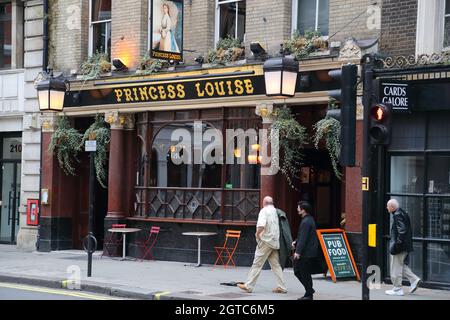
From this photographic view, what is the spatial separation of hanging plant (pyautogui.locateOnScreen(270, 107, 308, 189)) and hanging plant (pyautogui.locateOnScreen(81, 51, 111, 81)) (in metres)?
5.64

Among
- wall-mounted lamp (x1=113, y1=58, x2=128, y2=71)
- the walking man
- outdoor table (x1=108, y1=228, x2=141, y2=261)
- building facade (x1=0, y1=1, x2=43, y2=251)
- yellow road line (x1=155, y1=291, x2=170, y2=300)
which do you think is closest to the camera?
yellow road line (x1=155, y1=291, x2=170, y2=300)

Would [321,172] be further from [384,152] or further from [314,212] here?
[384,152]

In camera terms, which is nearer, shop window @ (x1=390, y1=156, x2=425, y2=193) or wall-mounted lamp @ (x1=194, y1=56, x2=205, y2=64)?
shop window @ (x1=390, y1=156, x2=425, y2=193)

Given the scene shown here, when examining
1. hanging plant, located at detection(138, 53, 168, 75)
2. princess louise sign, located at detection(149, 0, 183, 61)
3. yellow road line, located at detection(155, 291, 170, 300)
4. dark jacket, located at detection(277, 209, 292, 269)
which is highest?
princess louise sign, located at detection(149, 0, 183, 61)

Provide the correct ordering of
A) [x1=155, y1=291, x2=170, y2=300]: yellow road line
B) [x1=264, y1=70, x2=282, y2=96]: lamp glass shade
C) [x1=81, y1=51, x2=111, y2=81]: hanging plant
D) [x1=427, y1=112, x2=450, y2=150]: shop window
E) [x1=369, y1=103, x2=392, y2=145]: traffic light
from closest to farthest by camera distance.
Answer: [x1=369, y1=103, x2=392, y2=145]: traffic light, [x1=155, y1=291, x2=170, y2=300]: yellow road line, [x1=427, y1=112, x2=450, y2=150]: shop window, [x1=264, y1=70, x2=282, y2=96]: lamp glass shade, [x1=81, y1=51, x2=111, y2=81]: hanging plant

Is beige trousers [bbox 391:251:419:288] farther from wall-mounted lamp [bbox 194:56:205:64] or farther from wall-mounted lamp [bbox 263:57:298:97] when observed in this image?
wall-mounted lamp [bbox 194:56:205:64]

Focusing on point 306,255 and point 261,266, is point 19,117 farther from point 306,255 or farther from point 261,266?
point 306,255

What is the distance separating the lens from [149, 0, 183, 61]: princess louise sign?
1909 cm

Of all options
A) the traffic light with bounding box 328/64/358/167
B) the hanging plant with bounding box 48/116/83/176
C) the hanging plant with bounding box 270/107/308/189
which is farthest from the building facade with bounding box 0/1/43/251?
the traffic light with bounding box 328/64/358/167

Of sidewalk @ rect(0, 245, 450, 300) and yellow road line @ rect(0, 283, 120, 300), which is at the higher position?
sidewalk @ rect(0, 245, 450, 300)

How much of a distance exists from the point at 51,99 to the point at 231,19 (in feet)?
16.6

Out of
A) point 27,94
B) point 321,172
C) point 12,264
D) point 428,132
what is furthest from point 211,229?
point 27,94

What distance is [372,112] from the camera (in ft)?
41.2

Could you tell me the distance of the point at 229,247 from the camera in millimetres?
19656
